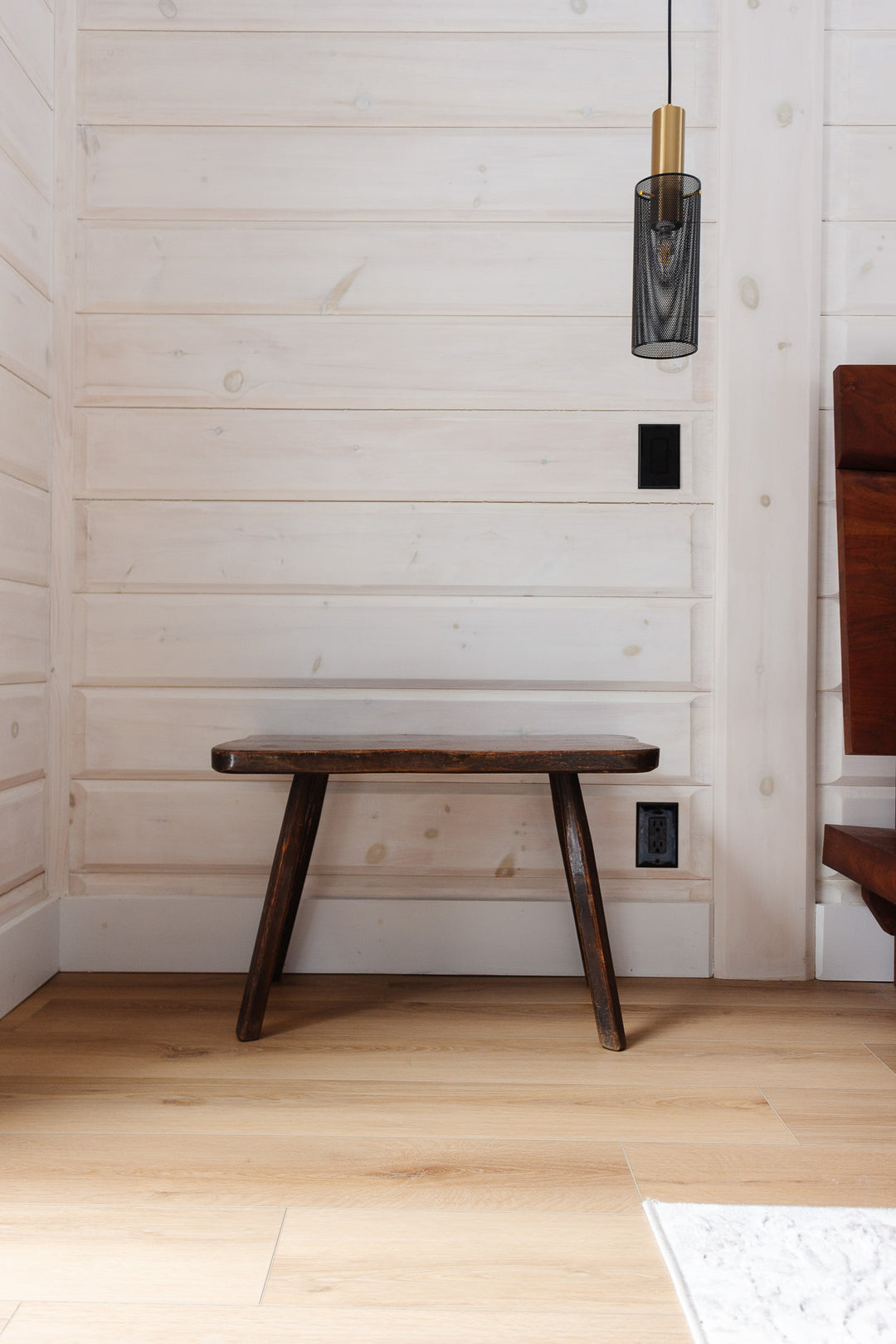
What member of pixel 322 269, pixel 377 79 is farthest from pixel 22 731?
pixel 377 79

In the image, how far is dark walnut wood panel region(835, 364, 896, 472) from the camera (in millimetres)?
1640

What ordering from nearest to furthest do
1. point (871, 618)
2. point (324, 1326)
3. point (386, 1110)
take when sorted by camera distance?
1. point (324, 1326)
2. point (386, 1110)
3. point (871, 618)

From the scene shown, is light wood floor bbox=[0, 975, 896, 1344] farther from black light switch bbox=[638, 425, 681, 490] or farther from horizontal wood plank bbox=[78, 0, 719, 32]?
horizontal wood plank bbox=[78, 0, 719, 32]

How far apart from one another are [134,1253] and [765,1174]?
712 millimetres

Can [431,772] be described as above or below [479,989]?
above

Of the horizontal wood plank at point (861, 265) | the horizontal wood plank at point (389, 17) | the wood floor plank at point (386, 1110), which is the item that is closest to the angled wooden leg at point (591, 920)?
the wood floor plank at point (386, 1110)

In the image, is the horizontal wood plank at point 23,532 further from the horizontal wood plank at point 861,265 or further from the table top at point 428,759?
the horizontal wood plank at point 861,265

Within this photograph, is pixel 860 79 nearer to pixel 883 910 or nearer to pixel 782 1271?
pixel 883 910

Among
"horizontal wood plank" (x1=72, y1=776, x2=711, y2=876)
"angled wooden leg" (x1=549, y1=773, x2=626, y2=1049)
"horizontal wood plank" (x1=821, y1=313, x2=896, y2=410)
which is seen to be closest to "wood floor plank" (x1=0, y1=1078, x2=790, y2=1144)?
"angled wooden leg" (x1=549, y1=773, x2=626, y2=1049)

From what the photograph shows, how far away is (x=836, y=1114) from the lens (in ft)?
4.04

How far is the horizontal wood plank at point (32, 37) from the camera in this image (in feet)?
5.18

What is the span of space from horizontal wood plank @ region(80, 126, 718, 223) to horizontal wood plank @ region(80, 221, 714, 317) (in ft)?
0.11

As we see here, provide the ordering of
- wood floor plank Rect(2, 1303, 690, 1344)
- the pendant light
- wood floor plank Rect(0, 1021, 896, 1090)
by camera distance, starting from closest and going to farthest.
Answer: wood floor plank Rect(2, 1303, 690, 1344) → the pendant light → wood floor plank Rect(0, 1021, 896, 1090)

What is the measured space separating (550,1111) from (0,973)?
3.14 feet
